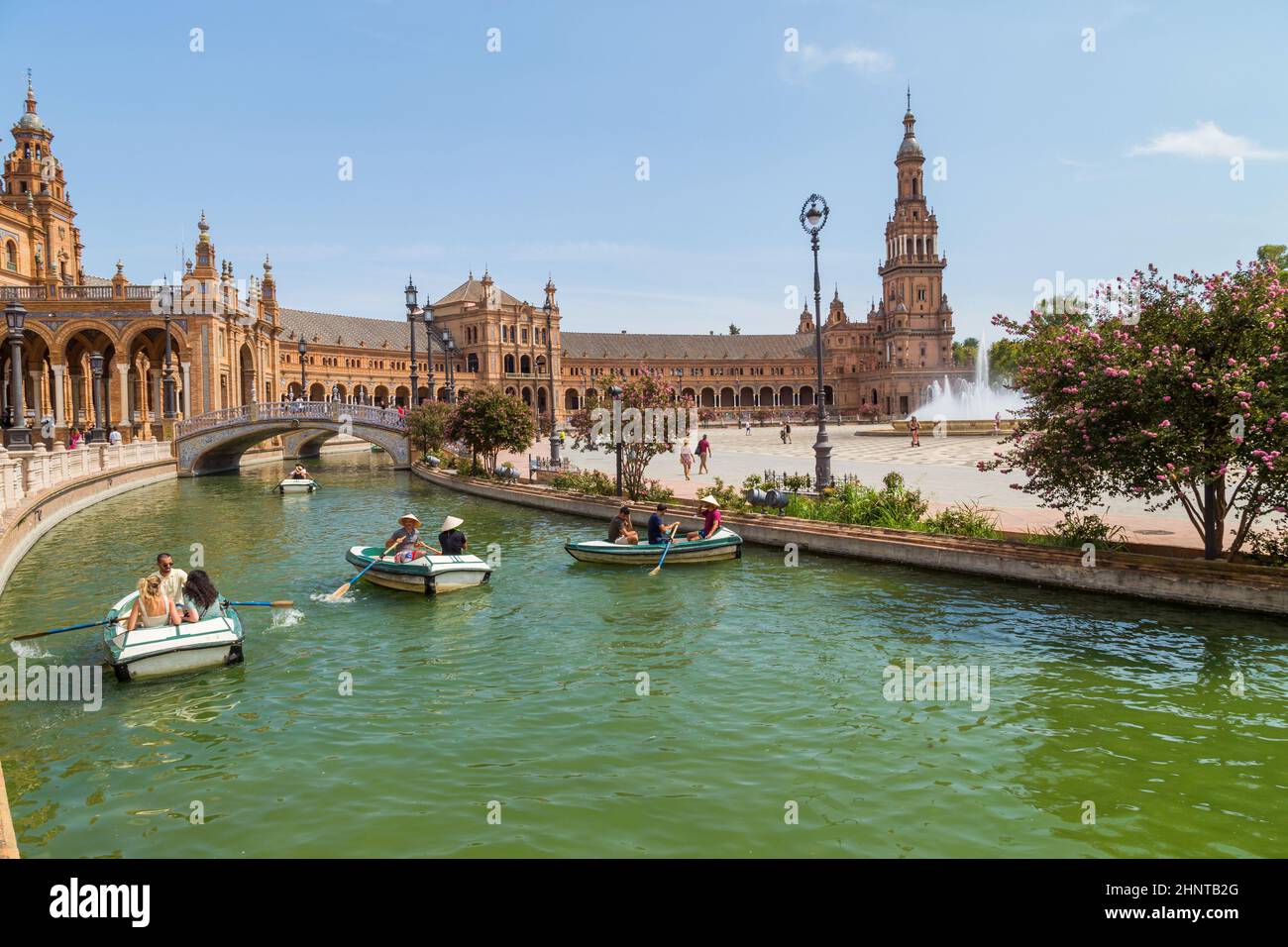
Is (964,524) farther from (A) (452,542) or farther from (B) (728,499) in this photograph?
(A) (452,542)

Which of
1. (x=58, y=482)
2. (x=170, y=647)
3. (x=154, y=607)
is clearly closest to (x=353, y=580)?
(x=154, y=607)

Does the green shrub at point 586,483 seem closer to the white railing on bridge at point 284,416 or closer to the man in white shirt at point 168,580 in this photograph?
the man in white shirt at point 168,580

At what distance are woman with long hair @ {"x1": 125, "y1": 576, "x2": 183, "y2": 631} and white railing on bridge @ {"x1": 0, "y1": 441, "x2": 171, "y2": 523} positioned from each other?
36.6 ft

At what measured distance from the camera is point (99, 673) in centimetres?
1135

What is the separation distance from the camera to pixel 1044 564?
15578 millimetres

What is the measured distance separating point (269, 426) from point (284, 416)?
1082 millimetres

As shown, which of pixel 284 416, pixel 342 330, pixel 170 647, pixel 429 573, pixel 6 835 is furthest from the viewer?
pixel 342 330

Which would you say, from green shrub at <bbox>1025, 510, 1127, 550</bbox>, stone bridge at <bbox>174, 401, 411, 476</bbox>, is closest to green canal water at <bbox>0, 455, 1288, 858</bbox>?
green shrub at <bbox>1025, 510, 1127, 550</bbox>

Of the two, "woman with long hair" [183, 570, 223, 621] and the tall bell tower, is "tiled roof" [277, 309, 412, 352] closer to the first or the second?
the tall bell tower

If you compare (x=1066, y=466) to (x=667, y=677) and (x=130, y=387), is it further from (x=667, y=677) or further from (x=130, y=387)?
(x=130, y=387)

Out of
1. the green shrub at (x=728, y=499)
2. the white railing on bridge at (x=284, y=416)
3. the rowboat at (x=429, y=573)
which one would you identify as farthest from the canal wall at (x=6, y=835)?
the white railing on bridge at (x=284, y=416)

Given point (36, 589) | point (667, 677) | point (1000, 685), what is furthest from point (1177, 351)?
point (36, 589)

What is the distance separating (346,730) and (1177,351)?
13268mm

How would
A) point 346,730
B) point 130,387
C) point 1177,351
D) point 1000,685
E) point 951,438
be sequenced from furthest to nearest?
point 130,387, point 951,438, point 1177,351, point 1000,685, point 346,730
